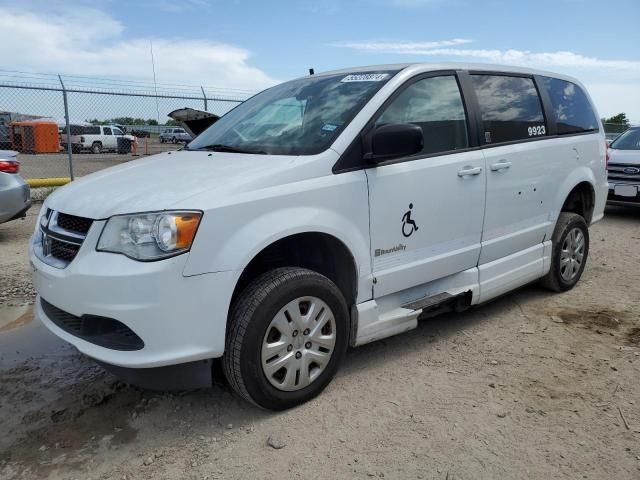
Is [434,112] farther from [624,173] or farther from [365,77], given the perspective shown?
[624,173]

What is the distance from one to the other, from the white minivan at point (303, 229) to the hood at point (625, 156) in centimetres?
549

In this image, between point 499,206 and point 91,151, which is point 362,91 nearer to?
point 499,206

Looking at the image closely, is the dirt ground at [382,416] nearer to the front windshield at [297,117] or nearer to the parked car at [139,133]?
the front windshield at [297,117]

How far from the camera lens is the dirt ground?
2.43 m

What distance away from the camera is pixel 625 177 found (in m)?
8.75

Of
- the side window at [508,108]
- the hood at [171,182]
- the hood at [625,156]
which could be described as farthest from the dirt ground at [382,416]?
the hood at [625,156]

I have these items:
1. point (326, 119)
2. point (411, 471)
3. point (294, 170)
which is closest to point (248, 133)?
point (326, 119)

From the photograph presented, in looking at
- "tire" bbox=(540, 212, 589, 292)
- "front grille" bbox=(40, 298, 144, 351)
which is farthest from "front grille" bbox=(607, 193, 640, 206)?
"front grille" bbox=(40, 298, 144, 351)

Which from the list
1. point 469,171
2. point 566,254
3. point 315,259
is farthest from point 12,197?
point 566,254

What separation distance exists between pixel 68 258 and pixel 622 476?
2762mm

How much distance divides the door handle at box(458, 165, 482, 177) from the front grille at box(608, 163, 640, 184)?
645cm

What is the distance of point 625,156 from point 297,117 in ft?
25.0

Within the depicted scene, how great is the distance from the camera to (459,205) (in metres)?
3.48

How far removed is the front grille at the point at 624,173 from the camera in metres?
8.62
